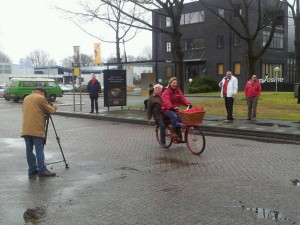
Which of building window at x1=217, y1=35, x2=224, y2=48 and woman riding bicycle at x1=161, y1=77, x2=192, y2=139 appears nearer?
woman riding bicycle at x1=161, y1=77, x2=192, y2=139

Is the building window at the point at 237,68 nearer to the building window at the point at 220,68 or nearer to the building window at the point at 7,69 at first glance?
the building window at the point at 220,68

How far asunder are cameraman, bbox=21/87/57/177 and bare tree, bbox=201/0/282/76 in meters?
17.2

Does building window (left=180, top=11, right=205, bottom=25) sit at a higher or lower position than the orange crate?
higher

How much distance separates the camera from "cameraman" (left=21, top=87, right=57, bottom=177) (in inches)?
293

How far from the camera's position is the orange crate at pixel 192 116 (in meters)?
9.46

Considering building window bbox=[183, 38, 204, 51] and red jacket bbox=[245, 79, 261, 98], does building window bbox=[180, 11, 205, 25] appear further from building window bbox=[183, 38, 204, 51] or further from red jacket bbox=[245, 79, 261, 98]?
red jacket bbox=[245, 79, 261, 98]

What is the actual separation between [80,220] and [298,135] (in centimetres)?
857

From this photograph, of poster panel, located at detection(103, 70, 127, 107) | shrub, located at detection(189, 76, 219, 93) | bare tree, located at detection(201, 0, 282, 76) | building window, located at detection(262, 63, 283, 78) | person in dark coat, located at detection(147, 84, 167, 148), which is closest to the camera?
person in dark coat, located at detection(147, 84, 167, 148)

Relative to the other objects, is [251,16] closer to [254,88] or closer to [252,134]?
[254,88]

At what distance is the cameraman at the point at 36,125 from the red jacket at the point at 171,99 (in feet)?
10.6

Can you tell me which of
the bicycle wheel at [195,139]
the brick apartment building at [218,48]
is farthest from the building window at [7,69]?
the bicycle wheel at [195,139]

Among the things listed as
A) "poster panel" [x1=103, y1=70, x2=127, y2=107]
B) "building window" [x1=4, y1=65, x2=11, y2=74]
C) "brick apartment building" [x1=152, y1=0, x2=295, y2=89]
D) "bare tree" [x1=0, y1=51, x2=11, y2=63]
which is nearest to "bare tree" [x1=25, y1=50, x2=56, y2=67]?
"bare tree" [x1=0, y1=51, x2=11, y2=63]

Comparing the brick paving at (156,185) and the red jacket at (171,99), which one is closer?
the brick paving at (156,185)

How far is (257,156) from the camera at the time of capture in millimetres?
9266
